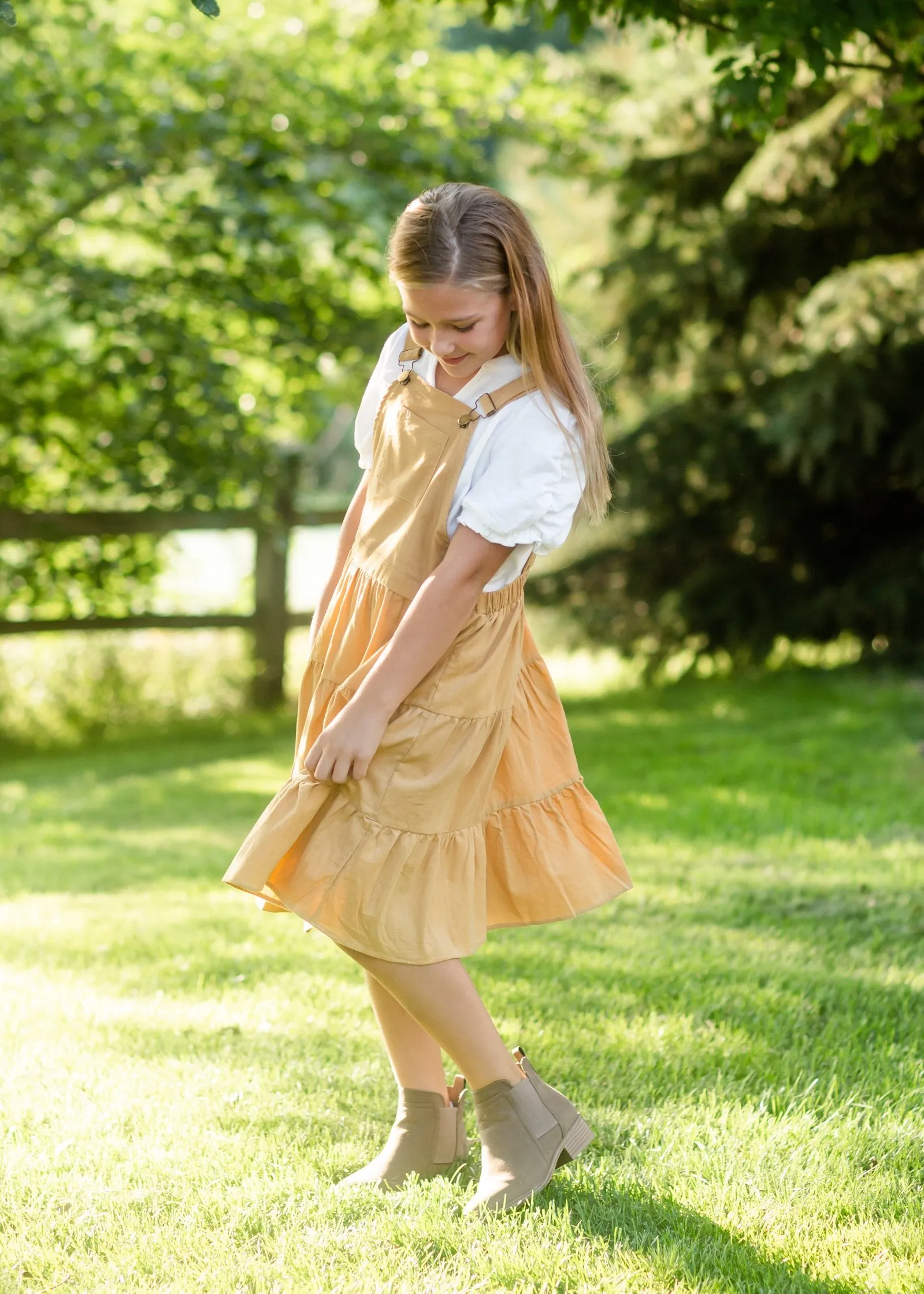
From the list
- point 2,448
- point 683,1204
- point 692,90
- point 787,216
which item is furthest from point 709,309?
point 683,1204

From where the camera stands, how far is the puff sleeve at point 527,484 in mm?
2127

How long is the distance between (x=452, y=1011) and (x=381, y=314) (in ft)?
22.3

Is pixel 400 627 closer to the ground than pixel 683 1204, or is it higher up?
higher up

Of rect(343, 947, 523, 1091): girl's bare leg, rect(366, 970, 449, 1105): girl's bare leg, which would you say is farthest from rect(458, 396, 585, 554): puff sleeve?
rect(366, 970, 449, 1105): girl's bare leg

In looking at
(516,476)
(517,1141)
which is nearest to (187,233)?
(516,476)

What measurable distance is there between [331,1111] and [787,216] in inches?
280

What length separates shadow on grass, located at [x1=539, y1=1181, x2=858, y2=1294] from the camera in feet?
6.59

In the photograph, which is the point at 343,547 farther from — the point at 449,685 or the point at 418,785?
the point at 418,785

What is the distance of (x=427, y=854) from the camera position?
7.23ft

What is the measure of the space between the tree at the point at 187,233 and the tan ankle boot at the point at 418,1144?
588 cm

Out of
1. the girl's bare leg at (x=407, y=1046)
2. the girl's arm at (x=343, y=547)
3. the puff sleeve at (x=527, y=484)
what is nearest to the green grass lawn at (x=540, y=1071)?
the girl's bare leg at (x=407, y=1046)

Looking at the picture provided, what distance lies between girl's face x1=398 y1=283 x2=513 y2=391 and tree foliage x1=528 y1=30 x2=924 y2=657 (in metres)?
5.44

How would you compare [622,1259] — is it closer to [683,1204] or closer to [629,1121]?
[683,1204]

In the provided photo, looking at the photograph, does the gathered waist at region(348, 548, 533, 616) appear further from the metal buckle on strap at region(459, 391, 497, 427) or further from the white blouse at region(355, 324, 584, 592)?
the metal buckle on strap at region(459, 391, 497, 427)
